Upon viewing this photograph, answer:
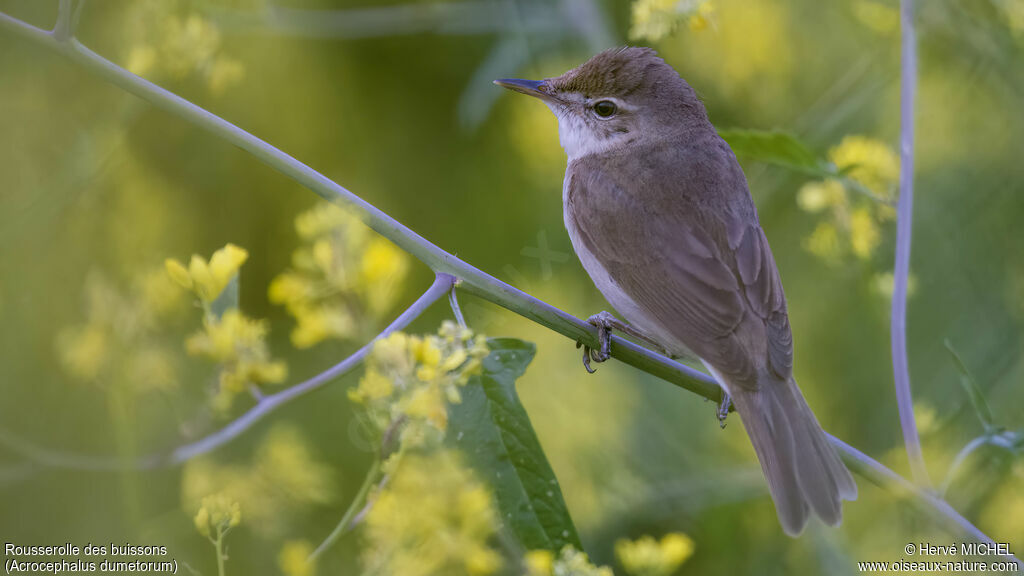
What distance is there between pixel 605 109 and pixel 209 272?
1.62 metres

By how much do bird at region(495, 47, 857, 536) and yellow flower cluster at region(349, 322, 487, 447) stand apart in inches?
18.3

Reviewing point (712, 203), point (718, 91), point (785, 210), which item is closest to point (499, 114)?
point (718, 91)


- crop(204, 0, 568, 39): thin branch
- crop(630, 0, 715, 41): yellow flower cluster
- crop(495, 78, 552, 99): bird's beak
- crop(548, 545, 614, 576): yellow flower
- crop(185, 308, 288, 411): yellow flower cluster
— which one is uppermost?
crop(204, 0, 568, 39): thin branch

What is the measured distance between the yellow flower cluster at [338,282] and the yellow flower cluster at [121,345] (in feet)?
1.94

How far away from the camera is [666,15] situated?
2.35 metres

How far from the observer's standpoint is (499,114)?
4.39 meters

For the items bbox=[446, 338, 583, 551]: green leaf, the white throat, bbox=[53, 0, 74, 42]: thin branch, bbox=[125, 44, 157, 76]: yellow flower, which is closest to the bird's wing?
the white throat

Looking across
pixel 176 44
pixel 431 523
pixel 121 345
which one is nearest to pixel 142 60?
pixel 176 44

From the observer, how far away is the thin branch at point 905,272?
2037 millimetres

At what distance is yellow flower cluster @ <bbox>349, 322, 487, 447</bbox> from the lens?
1.68m

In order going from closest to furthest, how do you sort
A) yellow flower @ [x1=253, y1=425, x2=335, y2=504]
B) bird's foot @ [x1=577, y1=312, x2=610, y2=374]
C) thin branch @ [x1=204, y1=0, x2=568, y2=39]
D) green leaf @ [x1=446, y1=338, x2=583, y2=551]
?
1. green leaf @ [x1=446, y1=338, x2=583, y2=551]
2. bird's foot @ [x1=577, y1=312, x2=610, y2=374]
3. yellow flower @ [x1=253, y1=425, x2=335, y2=504]
4. thin branch @ [x1=204, y1=0, x2=568, y2=39]

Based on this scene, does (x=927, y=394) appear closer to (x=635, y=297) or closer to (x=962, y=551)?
(x=962, y=551)

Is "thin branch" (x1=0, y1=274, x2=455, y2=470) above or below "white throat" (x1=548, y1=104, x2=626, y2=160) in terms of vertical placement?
below

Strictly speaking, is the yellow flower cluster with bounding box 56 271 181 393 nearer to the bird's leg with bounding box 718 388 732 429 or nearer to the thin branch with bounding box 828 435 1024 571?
the bird's leg with bounding box 718 388 732 429
